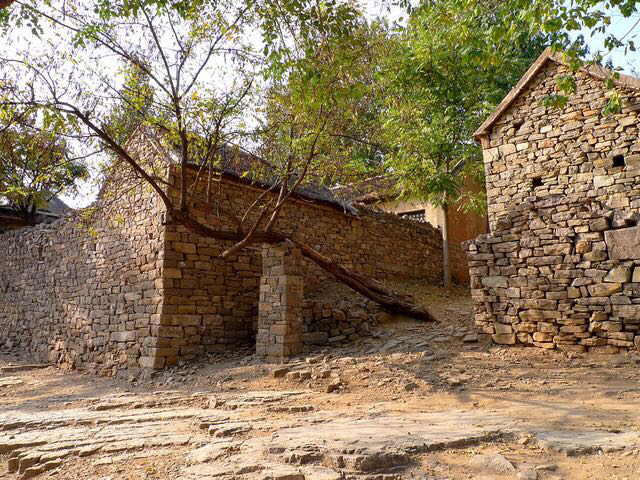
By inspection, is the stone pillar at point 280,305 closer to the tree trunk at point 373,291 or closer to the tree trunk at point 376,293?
the tree trunk at point 373,291

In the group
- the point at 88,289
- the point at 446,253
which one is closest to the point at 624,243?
the point at 446,253

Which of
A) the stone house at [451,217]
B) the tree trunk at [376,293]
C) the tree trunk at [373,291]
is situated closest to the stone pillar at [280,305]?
the tree trunk at [373,291]

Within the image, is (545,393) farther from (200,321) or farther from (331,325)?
(200,321)

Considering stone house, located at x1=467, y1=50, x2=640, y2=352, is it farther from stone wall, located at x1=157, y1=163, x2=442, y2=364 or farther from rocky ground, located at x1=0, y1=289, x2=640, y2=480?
stone wall, located at x1=157, y1=163, x2=442, y2=364

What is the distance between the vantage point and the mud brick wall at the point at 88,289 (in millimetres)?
9938

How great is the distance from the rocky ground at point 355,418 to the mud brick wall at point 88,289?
1.35 meters

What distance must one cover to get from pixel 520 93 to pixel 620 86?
6.43 ft

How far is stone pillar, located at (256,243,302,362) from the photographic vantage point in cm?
891

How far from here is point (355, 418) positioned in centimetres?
521

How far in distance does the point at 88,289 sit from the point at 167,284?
307 centimetres

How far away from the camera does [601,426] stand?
4316 millimetres

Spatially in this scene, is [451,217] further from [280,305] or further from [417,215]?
[280,305]

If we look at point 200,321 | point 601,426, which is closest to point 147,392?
point 200,321

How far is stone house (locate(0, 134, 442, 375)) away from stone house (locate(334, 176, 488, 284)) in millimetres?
3836
